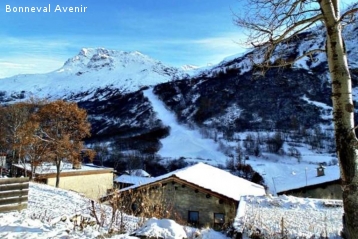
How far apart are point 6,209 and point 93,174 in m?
21.5

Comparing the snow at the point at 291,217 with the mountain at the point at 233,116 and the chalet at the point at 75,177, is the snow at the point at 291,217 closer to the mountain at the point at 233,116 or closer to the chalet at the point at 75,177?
the chalet at the point at 75,177

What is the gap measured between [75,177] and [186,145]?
48670 millimetres

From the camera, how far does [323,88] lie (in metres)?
100

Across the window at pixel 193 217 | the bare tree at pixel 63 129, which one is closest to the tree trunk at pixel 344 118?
the window at pixel 193 217

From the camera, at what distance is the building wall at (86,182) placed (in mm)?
25934

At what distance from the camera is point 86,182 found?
28.3 meters

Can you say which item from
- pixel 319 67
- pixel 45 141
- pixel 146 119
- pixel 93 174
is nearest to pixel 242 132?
pixel 146 119

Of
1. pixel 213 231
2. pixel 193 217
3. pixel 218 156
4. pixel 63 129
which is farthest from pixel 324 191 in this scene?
pixel 218 156

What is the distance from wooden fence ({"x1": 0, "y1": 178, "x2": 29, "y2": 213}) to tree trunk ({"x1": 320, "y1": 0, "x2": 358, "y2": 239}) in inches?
299

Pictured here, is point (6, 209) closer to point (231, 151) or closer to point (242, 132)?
point (231, 151)

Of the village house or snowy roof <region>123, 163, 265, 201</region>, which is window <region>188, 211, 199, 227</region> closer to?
snowy roof <region>123, 163, 265, 201</region>

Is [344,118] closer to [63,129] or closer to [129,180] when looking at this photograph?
[63,129]

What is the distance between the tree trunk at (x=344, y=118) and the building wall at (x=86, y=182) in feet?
74.7

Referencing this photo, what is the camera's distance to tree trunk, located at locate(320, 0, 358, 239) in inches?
157
